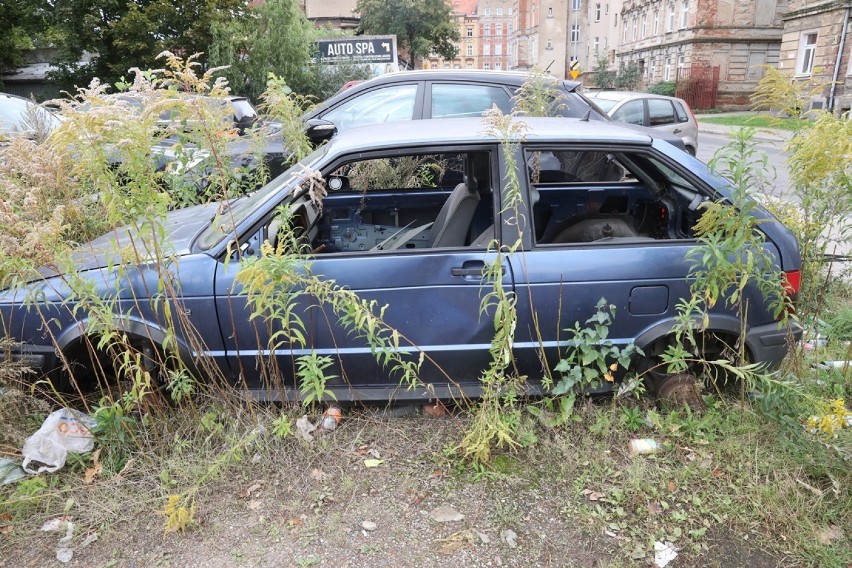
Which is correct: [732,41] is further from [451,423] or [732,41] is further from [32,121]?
[451,423]

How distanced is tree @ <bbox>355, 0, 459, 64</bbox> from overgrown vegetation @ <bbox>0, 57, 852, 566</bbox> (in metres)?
43.8

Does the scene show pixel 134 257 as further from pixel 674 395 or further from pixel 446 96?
pixel 446 96

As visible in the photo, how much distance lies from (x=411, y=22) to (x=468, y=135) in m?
45.6

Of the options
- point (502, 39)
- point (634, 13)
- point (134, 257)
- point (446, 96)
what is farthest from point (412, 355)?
point (502, 39)

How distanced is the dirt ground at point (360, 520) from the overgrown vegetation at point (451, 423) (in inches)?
0.7

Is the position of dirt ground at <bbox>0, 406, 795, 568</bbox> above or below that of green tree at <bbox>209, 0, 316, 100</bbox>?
below

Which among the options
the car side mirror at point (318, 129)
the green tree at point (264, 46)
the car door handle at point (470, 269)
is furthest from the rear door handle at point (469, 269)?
the green tree at point (264, 46)

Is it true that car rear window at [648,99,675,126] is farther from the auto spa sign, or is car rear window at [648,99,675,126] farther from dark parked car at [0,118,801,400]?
the auto spa sign

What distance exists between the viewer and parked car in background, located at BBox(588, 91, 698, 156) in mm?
11805

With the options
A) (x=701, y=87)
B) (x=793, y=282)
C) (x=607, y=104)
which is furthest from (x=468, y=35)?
(x=793, y=282)

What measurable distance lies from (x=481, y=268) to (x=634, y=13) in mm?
56376

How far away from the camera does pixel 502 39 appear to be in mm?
110938

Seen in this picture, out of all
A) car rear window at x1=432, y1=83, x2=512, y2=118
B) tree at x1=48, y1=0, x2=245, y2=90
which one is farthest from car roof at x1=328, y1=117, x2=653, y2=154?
tree at x1=48, y1=0, x2=245, y2=90

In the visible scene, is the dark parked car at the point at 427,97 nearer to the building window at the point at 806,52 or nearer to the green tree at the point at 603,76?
the building window at the point at 806,52
